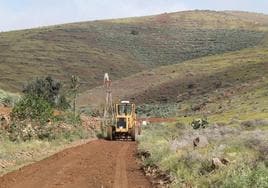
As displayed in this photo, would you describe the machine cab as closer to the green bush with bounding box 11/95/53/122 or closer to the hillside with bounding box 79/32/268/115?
the green bush with bounding box 11/95/53/122

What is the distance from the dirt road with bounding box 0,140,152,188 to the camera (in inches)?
763

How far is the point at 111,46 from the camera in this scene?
553ft

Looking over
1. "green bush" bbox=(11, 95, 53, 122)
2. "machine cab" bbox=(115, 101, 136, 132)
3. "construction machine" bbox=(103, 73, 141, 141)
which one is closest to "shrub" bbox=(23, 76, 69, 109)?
"construction machine" bbox=(103, 73, 141, 141)

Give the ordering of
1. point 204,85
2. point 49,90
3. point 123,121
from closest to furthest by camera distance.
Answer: point 123,121, point 49,90, point 204,85

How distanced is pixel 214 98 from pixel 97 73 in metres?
55.9

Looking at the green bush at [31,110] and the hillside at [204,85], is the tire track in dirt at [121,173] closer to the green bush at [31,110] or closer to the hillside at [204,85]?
the green bush at [31,110]


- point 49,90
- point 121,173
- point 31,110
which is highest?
point 49,90

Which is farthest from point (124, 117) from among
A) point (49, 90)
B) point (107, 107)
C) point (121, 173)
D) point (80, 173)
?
point (49, 90)

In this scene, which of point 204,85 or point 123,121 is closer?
point 123,121

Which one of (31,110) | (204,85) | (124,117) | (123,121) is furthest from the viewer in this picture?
(204,85)

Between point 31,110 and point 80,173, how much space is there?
16211mm

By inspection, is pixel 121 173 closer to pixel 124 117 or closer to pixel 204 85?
pixel 124 117

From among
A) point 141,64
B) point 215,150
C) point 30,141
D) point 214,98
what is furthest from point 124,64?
point 215,150

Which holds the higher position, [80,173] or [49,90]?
[49,90]
